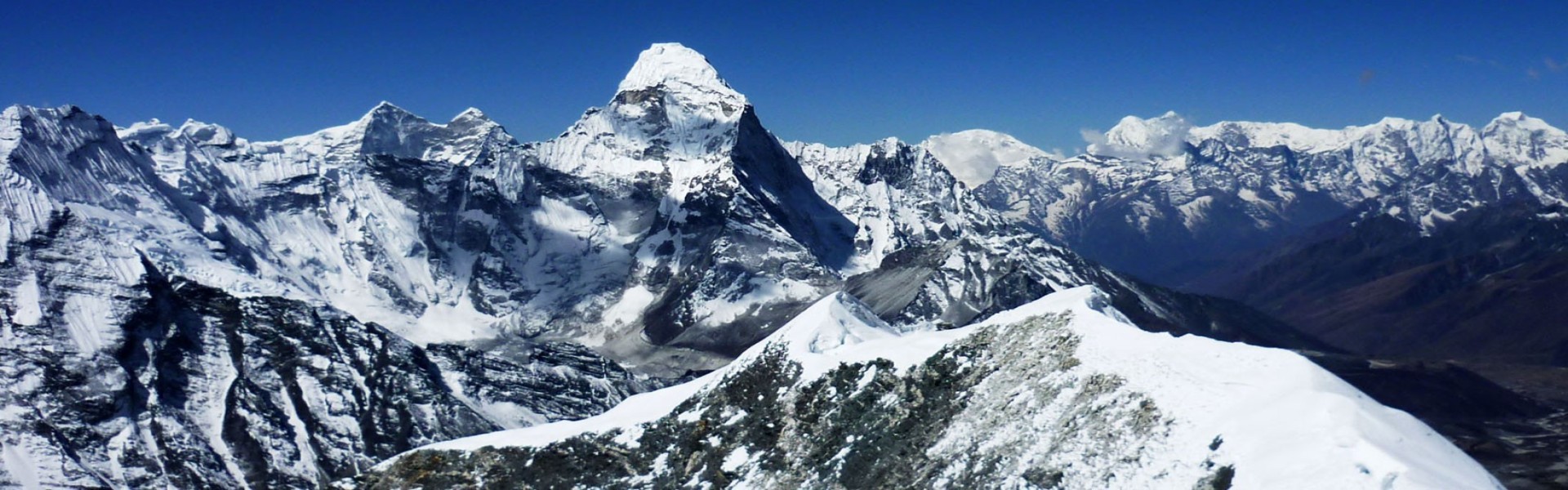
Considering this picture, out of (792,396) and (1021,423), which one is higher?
(792,396)

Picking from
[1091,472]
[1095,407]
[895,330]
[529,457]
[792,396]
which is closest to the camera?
[1091,472]

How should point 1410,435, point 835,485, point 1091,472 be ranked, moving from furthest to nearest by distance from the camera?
1. point 835,485
2. point 1091,472
3. point 1410,435

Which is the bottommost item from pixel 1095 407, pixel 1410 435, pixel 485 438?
pixel 1410 435

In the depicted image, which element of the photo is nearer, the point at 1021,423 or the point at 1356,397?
the point at 1356,397

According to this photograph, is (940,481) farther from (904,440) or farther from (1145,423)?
(1145,423)

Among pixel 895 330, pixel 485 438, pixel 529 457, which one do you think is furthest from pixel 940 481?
pixel 895 330

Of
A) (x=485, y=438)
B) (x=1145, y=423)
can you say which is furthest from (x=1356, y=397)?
(x=485, y=438)
